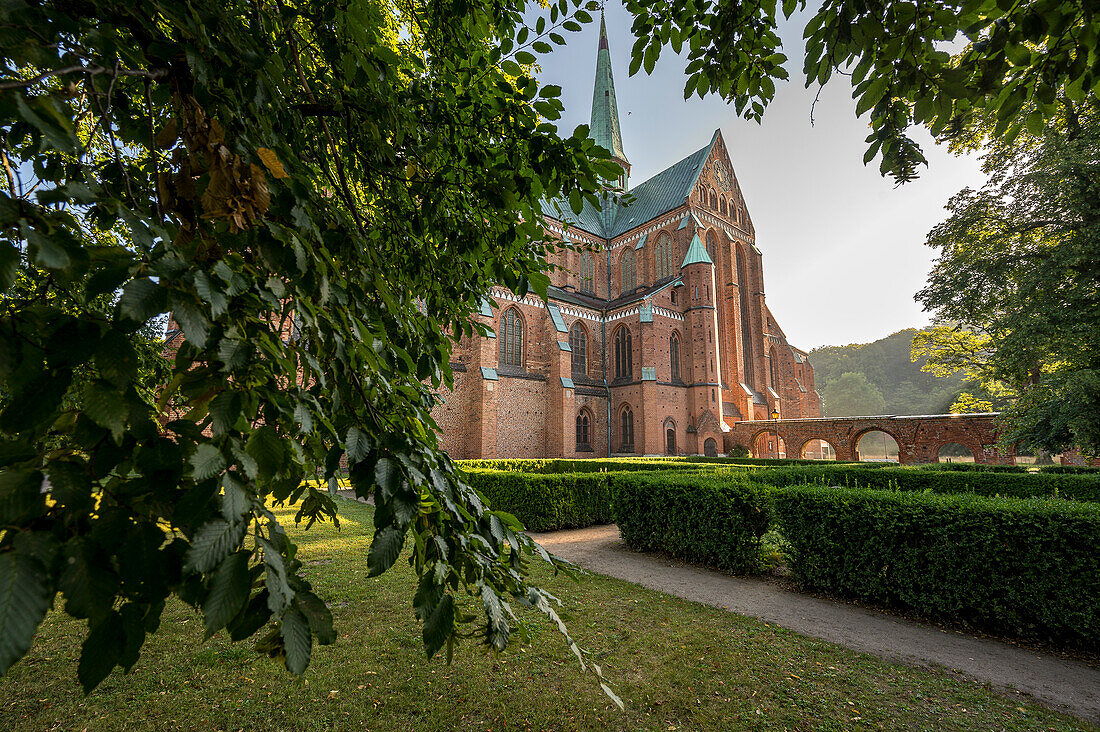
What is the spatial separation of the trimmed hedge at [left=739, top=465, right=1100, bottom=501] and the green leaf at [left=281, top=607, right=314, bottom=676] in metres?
9.17

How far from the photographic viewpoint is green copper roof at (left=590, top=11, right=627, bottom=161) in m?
36.0

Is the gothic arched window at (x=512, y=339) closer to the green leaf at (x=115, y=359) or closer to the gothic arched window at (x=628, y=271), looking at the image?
the gothic arched window at (x=628, y=271)

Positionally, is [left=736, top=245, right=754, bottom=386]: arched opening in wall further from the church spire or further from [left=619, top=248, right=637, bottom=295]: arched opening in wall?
the church spire

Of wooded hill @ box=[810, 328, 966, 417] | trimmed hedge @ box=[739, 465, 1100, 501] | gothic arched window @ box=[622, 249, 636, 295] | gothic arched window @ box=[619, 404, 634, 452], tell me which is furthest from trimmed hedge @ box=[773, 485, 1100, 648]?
wooded hill @ box=[810, 328, 966, 417]

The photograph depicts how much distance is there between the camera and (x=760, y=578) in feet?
21.1

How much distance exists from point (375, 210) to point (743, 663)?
4.51 meters

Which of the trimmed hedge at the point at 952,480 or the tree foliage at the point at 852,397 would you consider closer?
the trimmed hedge at the point at 952,480

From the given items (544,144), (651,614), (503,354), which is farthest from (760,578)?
(503,354)

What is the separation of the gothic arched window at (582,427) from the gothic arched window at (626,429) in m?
1.88

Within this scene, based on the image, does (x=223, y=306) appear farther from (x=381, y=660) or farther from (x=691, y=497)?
(x=691, y=497)

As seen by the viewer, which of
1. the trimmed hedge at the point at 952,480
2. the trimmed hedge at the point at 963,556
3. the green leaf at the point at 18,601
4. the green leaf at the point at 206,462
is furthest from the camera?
the trimmed hedge at the point at 952,480

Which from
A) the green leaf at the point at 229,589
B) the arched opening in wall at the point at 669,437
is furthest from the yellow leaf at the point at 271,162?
the arched opening in wall at the point at 669,437

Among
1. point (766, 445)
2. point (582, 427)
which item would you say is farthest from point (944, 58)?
point (766, 445)

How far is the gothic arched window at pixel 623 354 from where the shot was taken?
26844 millimetres
